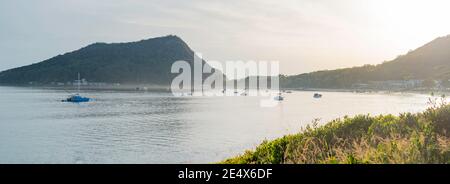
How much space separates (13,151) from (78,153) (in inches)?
304

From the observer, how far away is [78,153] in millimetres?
42312

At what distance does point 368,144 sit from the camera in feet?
44.8

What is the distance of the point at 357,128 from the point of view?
17.1 metres

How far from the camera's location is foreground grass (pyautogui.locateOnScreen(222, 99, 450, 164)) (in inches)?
389

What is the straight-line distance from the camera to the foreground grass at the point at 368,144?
32.4 feet

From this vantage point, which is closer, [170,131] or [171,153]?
[171,153]
